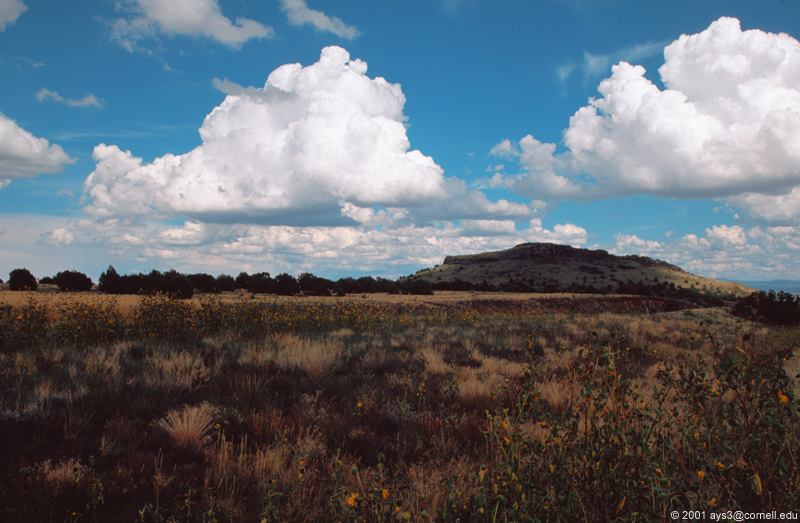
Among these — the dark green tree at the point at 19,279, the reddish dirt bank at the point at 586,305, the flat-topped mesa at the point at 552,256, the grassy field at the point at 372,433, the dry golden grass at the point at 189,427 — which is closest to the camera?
the grassy field at the point at 372,433

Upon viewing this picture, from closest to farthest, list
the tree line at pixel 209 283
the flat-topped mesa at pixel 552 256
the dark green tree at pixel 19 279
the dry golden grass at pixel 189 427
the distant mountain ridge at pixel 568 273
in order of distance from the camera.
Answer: the dry golden grass at pixel 189 427 < the tree line at pixel 209 283 < the dark green tree at pixel 19 279 < the distant mountain ridge at pixel 568 273 < the flat-topped mesa at pixel 552 256

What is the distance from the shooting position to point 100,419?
4562 millimetres

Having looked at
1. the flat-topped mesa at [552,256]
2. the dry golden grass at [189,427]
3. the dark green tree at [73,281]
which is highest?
the flat-topped mesa at [552,256]

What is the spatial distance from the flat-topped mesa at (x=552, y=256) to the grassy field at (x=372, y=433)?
9542 cm

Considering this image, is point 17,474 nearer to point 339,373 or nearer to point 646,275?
point 339,373

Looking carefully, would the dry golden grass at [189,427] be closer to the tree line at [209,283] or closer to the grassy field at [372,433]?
the grassy field at [372,433]

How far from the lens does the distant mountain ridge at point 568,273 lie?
69.1 meters

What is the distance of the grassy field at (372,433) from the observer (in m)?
2.75

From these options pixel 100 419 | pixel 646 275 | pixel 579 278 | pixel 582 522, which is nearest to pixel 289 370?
pixel 100 419

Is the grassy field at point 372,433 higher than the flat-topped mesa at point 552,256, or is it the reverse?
the flat-topped mesa at point 552,256

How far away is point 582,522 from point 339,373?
16.1 ft

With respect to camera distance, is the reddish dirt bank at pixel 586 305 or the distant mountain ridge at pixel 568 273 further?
the distant mountain ridge at pixel 568 273

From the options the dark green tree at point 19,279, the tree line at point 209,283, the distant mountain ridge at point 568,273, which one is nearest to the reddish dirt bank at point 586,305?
the tree line at point 209,283

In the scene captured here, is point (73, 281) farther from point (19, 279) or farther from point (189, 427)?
point (189, 427)
